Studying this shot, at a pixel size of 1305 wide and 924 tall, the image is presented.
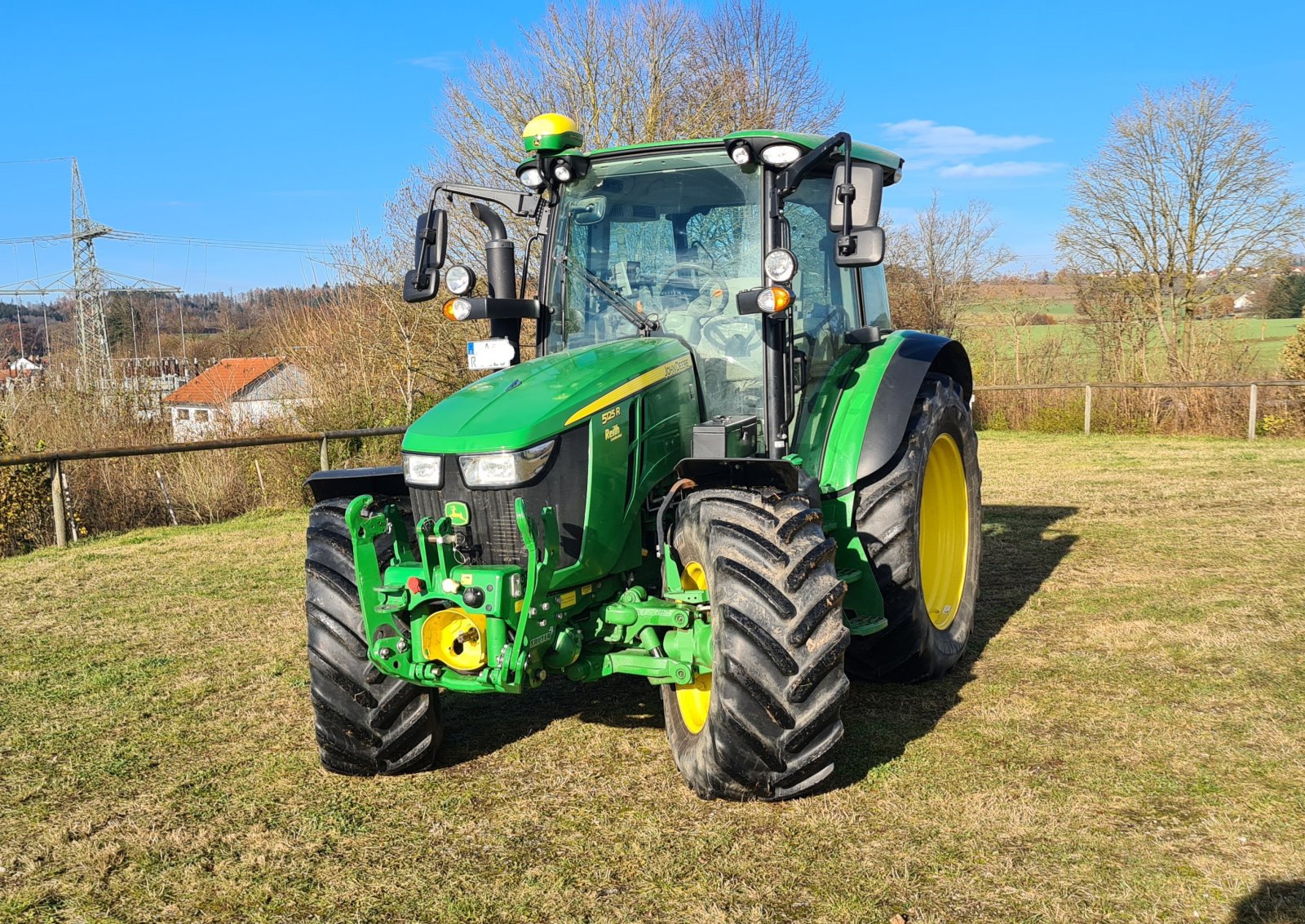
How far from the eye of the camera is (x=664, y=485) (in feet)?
14.5

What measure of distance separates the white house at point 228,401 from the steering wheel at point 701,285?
11.0 meters

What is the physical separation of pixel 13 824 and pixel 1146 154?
916 inches

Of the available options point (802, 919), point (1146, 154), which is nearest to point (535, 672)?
point (802, 919)

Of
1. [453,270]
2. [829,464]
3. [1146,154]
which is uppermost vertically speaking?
[1146,154]

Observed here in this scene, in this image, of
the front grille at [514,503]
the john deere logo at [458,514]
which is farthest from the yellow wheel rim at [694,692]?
the john deere logo at [458,514]

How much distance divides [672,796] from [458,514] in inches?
49.0

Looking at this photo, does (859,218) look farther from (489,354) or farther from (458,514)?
(458,514)

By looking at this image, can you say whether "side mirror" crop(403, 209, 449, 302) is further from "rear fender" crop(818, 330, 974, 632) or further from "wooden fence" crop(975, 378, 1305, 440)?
"wooden fence" crop(975, 378, 1305, 440)

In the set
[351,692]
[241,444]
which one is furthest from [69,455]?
[351,692]

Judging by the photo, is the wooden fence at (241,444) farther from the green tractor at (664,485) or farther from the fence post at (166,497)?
the green tractor at (664,485)

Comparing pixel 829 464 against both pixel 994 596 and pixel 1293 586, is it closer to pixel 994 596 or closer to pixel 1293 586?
pixel 994 596

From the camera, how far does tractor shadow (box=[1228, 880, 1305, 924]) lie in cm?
299

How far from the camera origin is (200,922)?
318 centimetres

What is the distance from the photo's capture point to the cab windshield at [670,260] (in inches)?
183
